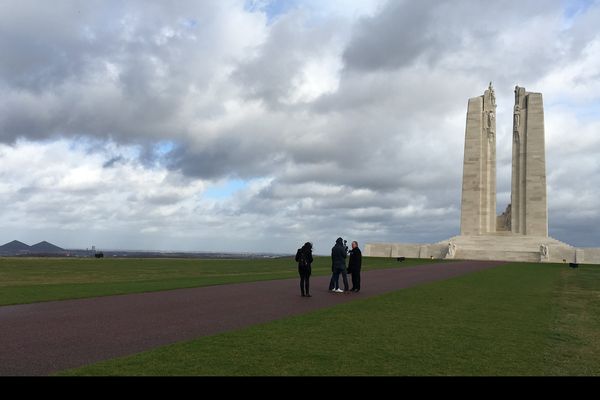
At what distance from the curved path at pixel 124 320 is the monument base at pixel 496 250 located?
134 feet

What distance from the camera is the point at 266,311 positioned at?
476 inches

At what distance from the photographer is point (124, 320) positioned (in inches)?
416

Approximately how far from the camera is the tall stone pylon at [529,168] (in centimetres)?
6291

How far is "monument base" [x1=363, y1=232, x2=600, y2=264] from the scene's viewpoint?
2020 inches

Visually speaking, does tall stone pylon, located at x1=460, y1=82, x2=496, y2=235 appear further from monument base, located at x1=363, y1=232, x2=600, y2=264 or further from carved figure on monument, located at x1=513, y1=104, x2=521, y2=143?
monument base, located at x1=363, y1=232, x2=600, y2=264

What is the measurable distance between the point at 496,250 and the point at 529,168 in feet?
46.0

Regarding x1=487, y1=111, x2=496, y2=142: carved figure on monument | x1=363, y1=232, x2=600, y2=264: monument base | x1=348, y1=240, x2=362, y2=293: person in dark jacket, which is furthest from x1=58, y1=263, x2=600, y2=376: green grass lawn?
x1=487, y1=111, x2=496, y2=142: carved figure on monument

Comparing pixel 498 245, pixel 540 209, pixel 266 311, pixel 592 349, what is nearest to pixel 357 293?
pixel 266 311

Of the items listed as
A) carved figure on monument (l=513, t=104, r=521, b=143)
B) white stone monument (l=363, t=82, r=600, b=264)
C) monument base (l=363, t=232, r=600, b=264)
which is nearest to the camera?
monument base (l=363, t=232, r=600, b=264)

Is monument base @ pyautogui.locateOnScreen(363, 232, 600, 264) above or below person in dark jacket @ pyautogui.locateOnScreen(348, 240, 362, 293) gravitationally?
above

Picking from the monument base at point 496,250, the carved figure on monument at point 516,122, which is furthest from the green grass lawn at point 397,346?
the carved figure on monument at point 516,122

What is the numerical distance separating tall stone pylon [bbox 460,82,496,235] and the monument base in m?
2.69

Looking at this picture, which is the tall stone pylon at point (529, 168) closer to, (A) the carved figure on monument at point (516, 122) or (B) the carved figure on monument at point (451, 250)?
(A) the carved figure on monument at point (516, 122)
